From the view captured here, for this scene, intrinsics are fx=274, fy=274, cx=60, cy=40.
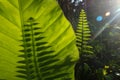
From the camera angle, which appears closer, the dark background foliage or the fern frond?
the fern frond

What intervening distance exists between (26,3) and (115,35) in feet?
10.5

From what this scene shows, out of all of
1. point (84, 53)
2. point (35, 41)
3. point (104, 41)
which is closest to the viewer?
point (35, 41)

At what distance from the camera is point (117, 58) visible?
9.50 ft

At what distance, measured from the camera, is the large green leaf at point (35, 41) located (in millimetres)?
508

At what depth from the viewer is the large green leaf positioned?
0.51m

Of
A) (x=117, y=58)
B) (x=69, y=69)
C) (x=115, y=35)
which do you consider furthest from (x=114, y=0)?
(x=69, y=69)

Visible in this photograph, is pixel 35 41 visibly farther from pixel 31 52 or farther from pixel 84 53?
pixel 84 53

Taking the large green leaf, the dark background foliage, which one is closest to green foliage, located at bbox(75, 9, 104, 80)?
the dark background foliage

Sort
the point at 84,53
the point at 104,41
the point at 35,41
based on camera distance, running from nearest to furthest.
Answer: the point at 35,41
the point at 84,53
the point at 104,41

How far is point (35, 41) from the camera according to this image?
53 centimetres

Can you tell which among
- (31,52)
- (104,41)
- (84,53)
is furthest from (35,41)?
(104,41)

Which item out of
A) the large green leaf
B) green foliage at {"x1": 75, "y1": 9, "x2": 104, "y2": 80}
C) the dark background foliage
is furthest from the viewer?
the dark background foliage

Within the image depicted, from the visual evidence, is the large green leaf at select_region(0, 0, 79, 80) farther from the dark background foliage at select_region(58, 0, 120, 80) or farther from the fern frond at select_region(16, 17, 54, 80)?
the dark background foliage at select_region(58, 0, 120, 80)

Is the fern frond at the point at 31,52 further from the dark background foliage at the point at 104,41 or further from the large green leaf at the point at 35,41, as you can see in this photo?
the dark background foliage at the point at 104,41
